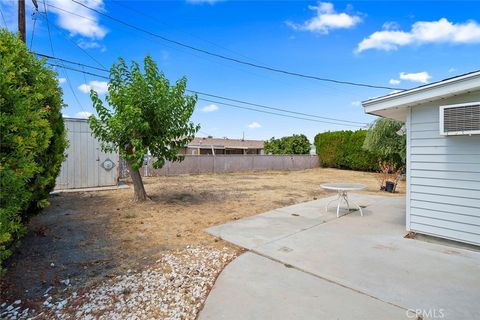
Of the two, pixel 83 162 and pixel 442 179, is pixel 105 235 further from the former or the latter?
pixel 83 162

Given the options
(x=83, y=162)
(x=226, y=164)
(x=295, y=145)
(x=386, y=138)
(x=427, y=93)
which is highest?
(x=295, y=145)

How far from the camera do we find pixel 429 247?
11.6 feet

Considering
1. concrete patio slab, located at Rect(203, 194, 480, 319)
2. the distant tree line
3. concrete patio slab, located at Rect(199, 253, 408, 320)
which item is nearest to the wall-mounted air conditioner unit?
concrete patio slab, located at Rect(203, 194, 480, 319)

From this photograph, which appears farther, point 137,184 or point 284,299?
point 137,184

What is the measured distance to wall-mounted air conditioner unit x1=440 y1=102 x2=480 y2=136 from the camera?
3.11 meters

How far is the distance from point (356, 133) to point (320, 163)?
3.82 metres

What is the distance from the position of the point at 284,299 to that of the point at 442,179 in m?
3.01

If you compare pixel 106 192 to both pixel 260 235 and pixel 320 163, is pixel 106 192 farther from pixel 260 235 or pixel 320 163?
pixel 320 163

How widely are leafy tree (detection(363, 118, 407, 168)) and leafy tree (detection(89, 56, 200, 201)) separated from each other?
35.7 ft

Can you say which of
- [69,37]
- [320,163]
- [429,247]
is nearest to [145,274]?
[429,247]

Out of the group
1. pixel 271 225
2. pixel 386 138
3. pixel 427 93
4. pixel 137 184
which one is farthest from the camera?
pixel 386 138

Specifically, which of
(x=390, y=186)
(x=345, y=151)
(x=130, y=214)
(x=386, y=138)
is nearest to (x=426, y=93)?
(x=130, y=214)

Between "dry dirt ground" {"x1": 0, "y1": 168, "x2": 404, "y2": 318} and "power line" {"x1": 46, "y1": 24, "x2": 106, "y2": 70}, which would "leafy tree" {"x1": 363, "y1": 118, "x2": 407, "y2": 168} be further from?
"power line" {"x1": 46, "y1": 24, "x2": 106, "y2": 70}

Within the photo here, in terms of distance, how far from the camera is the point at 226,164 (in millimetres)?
16438
